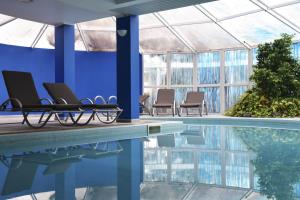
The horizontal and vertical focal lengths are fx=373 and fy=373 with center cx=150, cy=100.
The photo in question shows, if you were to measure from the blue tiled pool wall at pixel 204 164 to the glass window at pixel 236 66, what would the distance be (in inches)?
363

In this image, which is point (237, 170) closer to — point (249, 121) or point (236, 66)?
point (249, 121)

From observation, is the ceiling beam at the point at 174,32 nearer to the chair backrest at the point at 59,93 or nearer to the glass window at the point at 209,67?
the glass window at the point at 209,67

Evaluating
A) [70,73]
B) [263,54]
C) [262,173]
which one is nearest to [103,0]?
[70,73]

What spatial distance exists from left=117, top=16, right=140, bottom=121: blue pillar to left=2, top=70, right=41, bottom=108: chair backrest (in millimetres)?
2509

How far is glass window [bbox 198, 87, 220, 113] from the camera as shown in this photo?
15.8m

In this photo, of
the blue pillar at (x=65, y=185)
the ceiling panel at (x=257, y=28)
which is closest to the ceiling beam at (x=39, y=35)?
the ceiling panel at (x=257, y=28)

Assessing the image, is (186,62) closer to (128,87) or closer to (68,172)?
(128,87)

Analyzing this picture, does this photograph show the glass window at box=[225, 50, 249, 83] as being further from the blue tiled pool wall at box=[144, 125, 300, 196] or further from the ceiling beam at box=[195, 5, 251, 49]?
the blue tiled pool wall at box=[144, 125, 300, 196]

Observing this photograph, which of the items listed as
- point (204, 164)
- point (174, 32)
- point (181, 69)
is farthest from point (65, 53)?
point (204, 164)

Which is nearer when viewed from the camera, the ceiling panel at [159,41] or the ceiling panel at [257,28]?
the ceiling panel at [257,28]

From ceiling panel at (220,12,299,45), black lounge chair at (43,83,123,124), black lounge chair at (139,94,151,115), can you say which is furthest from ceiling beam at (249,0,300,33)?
black lounge chair at (43,83,123,124)

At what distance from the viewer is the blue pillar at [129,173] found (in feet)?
9.22

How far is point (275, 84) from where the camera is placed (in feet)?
41.0

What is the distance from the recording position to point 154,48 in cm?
1619
